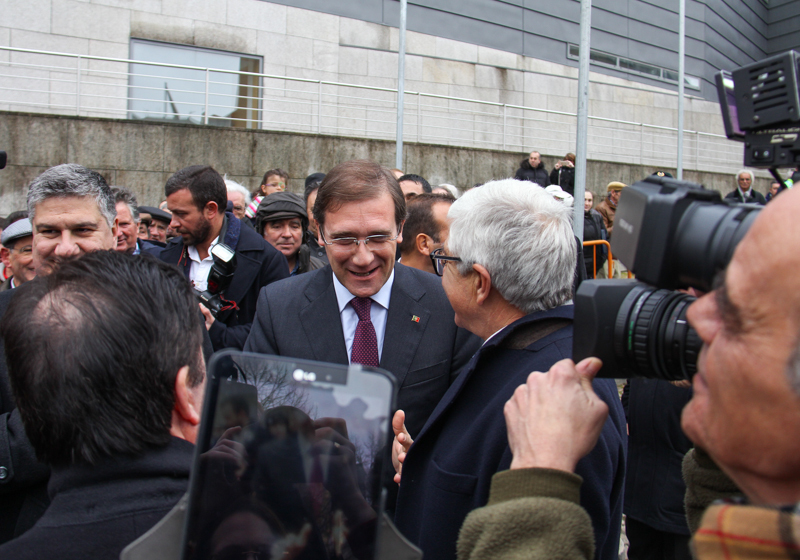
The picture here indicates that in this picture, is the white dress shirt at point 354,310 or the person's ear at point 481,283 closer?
the person's ear at point 481,283

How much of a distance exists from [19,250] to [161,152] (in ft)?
23.7

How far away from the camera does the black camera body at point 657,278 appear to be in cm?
107

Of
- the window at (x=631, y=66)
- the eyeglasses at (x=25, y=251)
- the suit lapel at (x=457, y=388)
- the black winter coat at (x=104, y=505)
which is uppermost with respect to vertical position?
the window at (x=631, y=66)

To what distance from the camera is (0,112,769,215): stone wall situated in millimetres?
9320

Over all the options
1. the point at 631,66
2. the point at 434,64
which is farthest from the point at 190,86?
the point at 631,66

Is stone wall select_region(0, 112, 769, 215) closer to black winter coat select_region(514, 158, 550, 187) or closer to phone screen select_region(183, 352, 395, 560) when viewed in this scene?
black winter coat select_region(514, 158, 550, 187)

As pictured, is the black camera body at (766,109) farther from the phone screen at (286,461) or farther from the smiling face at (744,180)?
the smiling face at (744,180)

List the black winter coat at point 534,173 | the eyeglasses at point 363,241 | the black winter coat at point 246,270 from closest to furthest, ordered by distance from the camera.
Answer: the eyeglasses at point 363,241 < the black winter coat at point 246,270 < the black winter coat at point 534,173

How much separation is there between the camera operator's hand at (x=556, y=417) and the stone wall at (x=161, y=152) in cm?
974

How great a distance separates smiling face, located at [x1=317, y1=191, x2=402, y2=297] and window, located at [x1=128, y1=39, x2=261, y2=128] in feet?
29.8

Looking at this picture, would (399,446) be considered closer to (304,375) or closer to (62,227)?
(304,375)

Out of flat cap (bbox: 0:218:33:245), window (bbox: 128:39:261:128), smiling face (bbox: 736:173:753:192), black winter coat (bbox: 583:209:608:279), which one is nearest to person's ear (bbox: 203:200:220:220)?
flat cap (bbox: 0:218:33:245)

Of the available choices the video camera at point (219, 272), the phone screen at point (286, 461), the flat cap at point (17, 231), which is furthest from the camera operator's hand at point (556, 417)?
the flat cap at point (17, 231)

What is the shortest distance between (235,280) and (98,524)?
2699 millimetres
